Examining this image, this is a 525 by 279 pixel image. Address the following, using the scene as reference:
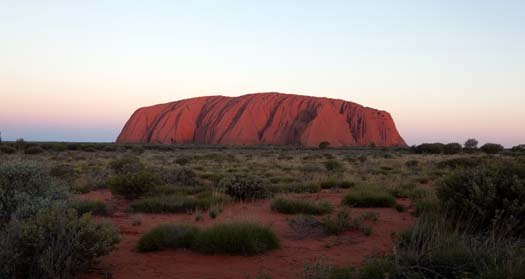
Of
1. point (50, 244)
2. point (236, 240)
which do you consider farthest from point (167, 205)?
point (50, 244)

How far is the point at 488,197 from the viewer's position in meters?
5.47

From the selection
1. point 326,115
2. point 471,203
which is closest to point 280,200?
point 471,203

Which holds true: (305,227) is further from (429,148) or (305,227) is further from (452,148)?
(452,148)

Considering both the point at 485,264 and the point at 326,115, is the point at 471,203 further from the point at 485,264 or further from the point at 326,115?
the point at 326,115

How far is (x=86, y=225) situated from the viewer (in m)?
4.39

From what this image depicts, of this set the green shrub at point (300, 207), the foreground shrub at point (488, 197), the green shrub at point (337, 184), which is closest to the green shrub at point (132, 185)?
the green shrub at point (300, 207)

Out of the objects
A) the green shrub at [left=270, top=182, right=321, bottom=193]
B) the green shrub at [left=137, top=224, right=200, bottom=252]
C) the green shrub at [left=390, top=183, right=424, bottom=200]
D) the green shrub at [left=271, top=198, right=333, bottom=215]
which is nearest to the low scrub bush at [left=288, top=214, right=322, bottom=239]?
the green shrub at [left=271, top=198, right=333, bottom=215]

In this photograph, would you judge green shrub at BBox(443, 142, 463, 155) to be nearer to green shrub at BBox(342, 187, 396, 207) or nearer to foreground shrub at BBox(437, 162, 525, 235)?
green shrub at BBox(342, 187, 396, 207)

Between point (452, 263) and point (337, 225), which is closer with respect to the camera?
point (452, 263)

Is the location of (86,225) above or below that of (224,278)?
above

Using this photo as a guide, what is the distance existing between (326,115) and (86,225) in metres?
80.9

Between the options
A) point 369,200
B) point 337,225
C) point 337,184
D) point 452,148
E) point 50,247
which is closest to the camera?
point 50,247

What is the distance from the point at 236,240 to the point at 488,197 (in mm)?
3308

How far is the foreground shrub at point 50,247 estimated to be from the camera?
12.7 ft
